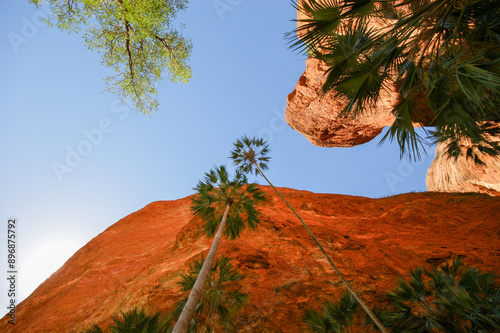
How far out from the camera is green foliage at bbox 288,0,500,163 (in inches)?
149

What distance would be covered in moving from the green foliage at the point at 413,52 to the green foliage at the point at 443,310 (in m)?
2.69

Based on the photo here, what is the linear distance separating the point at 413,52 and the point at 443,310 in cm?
467

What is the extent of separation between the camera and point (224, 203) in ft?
23.1

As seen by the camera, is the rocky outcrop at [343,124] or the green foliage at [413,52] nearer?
the green foliage at [413,52]

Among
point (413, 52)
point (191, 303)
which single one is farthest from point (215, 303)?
point (413, 52)

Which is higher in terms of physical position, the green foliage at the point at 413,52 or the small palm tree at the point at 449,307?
the green foliage at the point at 413,52

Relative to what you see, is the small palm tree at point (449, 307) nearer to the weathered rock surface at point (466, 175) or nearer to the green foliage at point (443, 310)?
the green foliage at point (443, 310)

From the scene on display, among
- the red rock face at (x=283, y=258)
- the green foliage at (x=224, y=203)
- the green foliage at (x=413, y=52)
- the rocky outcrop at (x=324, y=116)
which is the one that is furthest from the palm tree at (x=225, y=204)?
the rocky outcrop at (x=324, y=116)

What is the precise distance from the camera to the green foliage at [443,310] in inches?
114

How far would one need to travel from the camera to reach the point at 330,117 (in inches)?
557

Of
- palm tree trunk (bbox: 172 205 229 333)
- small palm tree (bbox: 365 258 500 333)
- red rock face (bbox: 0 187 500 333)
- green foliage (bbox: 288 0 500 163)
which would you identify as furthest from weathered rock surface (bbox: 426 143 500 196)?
palm tree trunk (bbox: 172 205 229 333)

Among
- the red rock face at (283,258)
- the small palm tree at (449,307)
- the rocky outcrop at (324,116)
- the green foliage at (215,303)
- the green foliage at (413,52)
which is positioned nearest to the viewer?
the small palm tree at (449,307)

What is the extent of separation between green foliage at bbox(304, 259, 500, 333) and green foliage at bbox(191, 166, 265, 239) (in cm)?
310

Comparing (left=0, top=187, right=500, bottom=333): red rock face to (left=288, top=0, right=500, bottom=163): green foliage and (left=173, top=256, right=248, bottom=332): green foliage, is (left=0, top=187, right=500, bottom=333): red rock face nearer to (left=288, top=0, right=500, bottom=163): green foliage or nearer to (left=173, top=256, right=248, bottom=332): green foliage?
(left=173, top=256, right=248, bottom=332): green foliage
